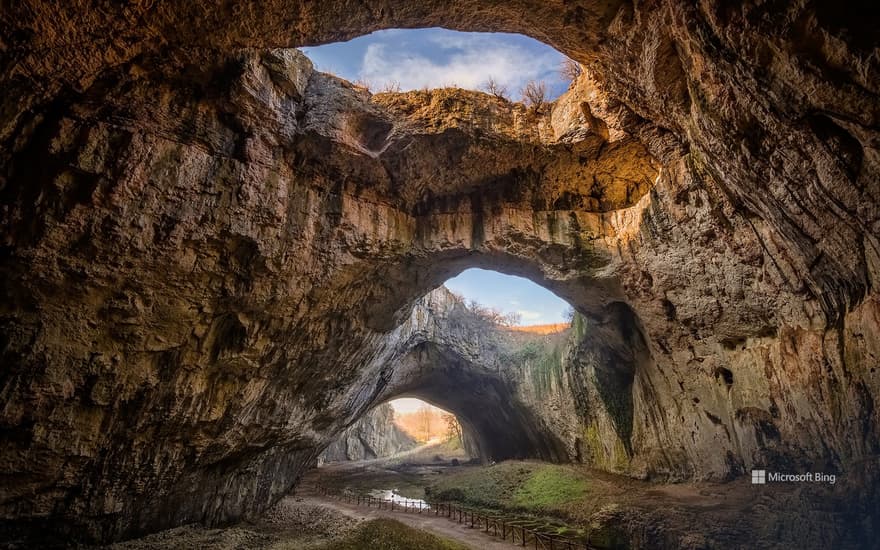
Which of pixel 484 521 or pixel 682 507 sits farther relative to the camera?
pixel 484 521

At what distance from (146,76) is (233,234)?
3696 millimetres

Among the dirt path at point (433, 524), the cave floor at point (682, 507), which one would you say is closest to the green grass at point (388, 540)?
the dirt path at point (433, 524)

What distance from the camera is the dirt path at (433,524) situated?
40.9 feet

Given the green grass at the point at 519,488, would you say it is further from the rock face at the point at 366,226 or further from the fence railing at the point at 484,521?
the rock face at the point at 366,226

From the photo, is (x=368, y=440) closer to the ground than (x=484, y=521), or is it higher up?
higher up

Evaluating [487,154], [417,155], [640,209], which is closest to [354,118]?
[417,155]

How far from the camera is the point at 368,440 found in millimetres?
46406

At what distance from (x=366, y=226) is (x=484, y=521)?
39.7 feet

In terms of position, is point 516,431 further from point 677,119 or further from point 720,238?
point 677,119

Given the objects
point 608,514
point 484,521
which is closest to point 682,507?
point 608,514

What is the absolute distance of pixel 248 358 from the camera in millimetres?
11578

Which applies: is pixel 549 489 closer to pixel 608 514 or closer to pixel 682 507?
pixel 608 514

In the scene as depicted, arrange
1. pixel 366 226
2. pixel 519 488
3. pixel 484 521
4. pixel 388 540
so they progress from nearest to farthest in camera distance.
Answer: pixel 388 540 < pixel 366 226 < pixel 484 521 < pixel 519 488

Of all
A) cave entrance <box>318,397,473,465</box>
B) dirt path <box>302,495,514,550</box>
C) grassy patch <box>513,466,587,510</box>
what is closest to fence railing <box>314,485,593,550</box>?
dirt path <box>302,495,514,550</box>
